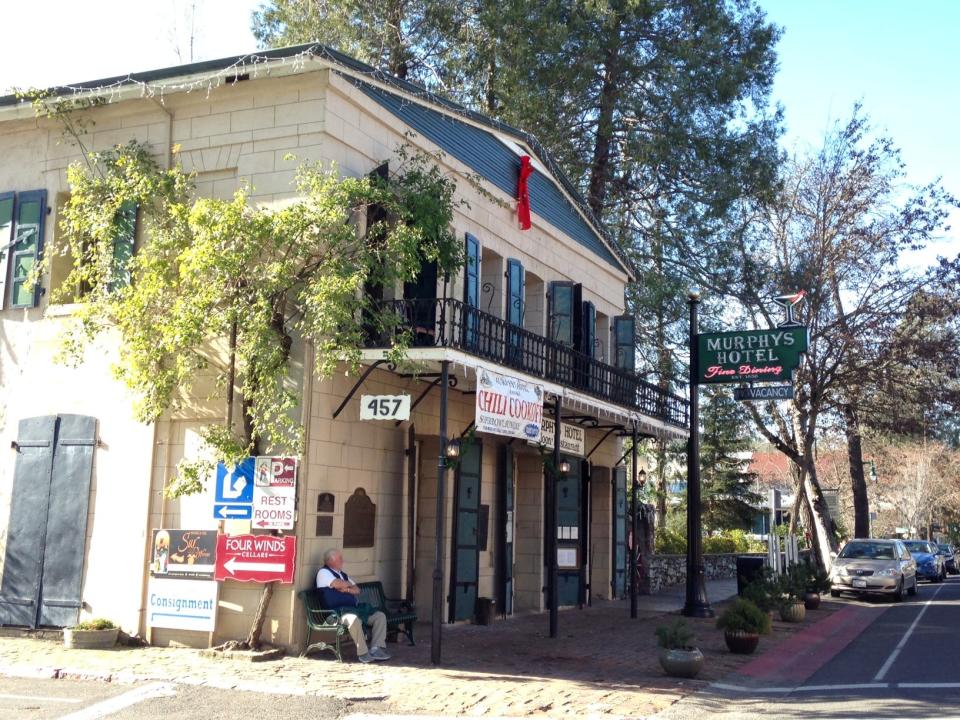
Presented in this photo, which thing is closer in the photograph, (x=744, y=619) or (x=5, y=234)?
(x=744, y=619)

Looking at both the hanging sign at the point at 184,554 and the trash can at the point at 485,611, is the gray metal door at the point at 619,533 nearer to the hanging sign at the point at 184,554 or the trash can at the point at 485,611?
the trash can at the point at 485,611

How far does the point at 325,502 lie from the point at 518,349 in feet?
11.6

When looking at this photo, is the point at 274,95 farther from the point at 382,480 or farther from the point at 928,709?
the point at 928,709

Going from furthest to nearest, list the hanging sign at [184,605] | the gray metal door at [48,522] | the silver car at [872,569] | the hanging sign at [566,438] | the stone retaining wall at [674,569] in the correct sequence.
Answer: the stone retaining wall at [674,569], the silver car at [872,569], the hanging sign at [566,438], the gray metal door at [48,522], the hanging sign at [184,605]

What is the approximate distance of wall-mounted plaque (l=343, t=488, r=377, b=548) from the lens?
1252 cm

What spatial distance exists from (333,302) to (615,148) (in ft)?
53.9

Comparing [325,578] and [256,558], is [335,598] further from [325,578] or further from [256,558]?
[256,558]

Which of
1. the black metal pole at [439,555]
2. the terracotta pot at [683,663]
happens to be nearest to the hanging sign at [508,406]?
the black metal pole at [439,555]

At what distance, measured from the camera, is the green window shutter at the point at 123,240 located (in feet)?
41.5

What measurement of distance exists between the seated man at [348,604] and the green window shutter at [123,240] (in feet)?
15.0

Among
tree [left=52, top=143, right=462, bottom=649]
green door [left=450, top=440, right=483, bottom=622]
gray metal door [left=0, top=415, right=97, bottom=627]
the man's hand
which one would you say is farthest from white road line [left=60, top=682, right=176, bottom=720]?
green door [left=450, top=440, right=483, bottom=622]

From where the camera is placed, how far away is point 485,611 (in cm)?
1504

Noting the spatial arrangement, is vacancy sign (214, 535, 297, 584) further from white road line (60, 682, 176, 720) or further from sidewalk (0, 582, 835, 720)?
white road line (60, 682, 176, 720)

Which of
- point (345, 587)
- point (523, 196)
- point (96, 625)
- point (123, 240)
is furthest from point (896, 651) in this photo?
point (123, 240)
